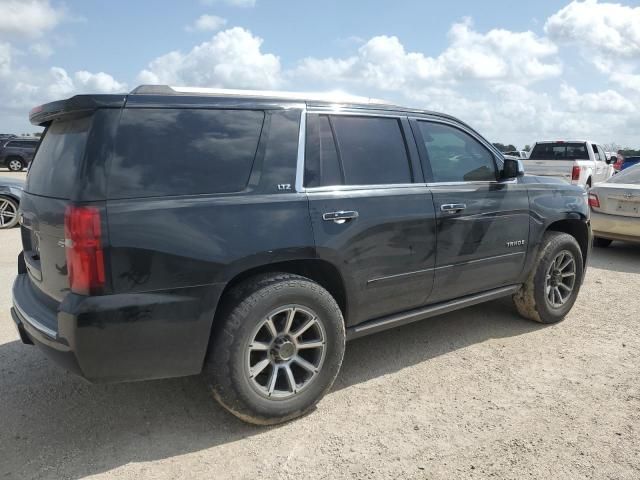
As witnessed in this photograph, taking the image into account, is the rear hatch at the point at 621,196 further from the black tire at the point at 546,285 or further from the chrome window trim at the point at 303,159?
the chrome window trim at the point at 303,159

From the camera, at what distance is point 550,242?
470 centimetres

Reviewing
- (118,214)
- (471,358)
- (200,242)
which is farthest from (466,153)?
(118,214)

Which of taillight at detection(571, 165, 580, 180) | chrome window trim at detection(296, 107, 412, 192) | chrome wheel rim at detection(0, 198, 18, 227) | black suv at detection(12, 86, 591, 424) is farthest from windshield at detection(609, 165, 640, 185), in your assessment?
chrome wheel rim at detection(0, 198, 18, 227)

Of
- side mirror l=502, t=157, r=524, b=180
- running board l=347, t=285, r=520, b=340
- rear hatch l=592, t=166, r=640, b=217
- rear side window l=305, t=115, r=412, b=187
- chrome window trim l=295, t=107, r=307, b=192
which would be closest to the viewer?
chrome window trim l=295, t=107, r=307, b=192

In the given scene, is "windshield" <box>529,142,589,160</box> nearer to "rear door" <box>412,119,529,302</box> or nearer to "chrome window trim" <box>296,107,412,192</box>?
"rear door" <box>412,119,529,302</box>

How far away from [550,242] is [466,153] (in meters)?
1.21

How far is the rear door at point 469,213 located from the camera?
3.87 metres

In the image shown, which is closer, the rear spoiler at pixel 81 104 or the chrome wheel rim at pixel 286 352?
the rear spoiler at pixel 81 104

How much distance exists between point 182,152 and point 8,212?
27.9 feet

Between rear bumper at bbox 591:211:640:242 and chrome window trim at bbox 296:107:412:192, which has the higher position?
chrome window trim at bbox 296:107:412:192

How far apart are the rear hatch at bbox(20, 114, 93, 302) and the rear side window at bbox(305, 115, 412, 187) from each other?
1.27 m

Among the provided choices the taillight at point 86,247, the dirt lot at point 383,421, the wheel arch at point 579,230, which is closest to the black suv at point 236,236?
the taillight at point 86,247

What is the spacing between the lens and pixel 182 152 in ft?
9.14

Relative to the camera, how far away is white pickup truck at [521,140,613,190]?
13.6 m
